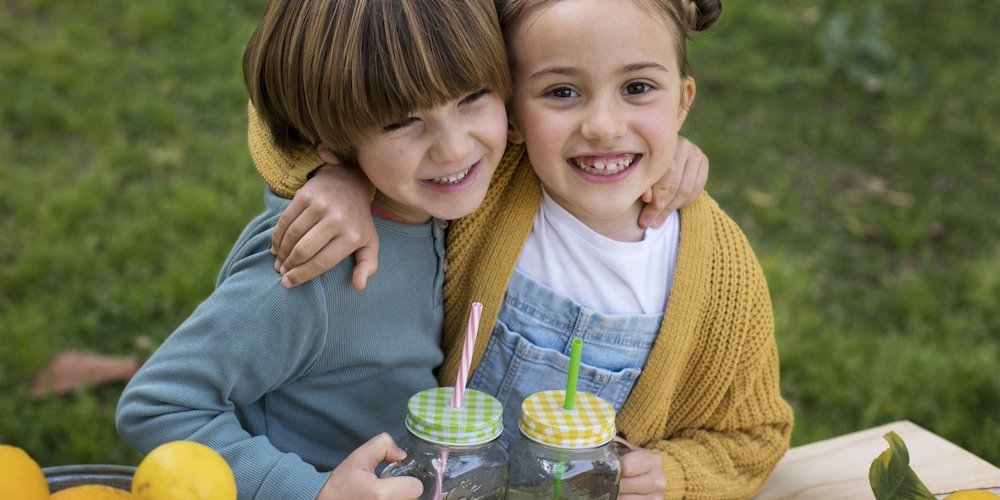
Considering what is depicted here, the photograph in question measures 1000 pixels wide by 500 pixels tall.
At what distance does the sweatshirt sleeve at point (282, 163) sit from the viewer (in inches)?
68.6

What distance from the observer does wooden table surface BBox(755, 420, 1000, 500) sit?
1.98m

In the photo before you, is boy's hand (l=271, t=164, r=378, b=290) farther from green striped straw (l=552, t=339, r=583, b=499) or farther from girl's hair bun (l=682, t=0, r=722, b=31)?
girl's hair bun (l=682, t=0, r=722, b=31)

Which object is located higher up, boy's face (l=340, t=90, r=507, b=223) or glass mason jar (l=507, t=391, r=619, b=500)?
boy's face (l=340, t=90, r=507, b=223)

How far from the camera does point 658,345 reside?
1.83 meters

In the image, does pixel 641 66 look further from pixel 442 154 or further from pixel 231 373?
pixel 231 373

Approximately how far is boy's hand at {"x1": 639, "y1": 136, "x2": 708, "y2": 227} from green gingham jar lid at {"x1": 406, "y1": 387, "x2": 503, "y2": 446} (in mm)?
535

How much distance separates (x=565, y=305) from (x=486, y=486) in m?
0.42

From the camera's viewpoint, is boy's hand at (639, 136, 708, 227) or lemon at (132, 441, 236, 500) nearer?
lemon at (132, 441, 236, 500)

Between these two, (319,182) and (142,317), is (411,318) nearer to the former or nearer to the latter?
(319,182)

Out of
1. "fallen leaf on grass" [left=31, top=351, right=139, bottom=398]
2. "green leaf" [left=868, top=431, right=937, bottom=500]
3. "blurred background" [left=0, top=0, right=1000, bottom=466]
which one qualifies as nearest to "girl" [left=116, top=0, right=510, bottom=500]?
"green leaf" [left=868, top=431, right=937, bottom=500]

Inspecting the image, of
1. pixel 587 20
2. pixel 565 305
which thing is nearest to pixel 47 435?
pixel 565 305

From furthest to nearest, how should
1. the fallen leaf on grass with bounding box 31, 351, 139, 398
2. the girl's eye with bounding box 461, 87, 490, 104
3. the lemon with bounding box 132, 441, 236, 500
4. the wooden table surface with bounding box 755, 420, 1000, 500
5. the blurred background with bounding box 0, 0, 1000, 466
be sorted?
the blurred background with bounding box 0, 0, 1000, 466
the fallen leaf on grass with bounding box 31, 351, 139, 398
the wooden table surface with bounding box 755, 420, 1000, 500
the girl's eye with bounding box 461, 87, 490, 104
the lemon with bounding box 132, 441, 236, 500

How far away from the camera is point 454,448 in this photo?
1.44 m

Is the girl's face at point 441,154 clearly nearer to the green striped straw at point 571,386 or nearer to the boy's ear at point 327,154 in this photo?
the boy's ear at point 327,154
